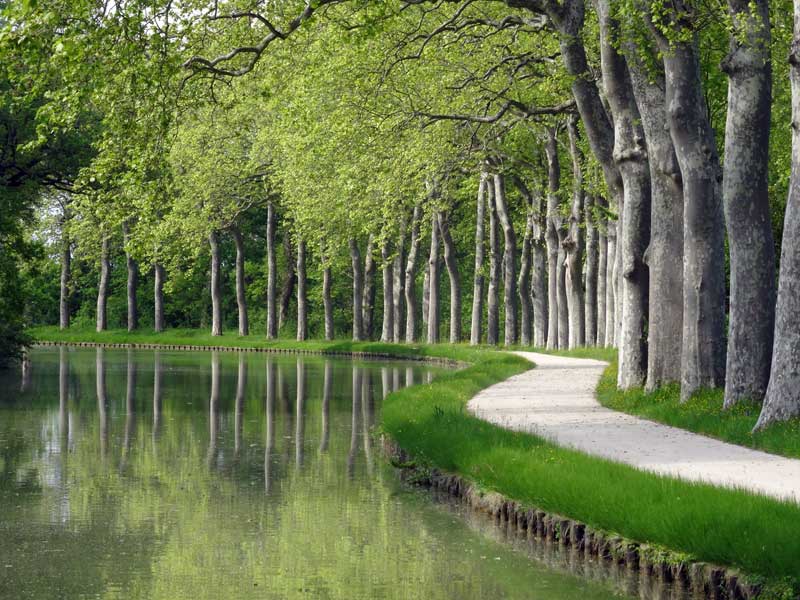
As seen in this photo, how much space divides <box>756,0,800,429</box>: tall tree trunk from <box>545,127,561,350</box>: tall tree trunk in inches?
1120

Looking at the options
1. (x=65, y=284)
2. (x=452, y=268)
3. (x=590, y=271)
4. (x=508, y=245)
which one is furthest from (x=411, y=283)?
(x=65, y=284)

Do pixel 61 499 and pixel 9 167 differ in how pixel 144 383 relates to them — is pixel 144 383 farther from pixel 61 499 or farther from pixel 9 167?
pixel 61 499

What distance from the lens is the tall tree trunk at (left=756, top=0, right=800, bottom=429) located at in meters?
17.4

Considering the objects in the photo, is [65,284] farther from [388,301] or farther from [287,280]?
[388,301]

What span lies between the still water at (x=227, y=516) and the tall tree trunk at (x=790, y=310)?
14.8 feet

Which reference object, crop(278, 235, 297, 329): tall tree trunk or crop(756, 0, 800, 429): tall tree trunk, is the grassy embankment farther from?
crop(278, 235, 297, 329): tall tree trunk

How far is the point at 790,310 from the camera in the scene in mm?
17484

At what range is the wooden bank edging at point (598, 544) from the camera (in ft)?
35.5

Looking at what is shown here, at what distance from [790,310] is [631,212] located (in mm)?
8808

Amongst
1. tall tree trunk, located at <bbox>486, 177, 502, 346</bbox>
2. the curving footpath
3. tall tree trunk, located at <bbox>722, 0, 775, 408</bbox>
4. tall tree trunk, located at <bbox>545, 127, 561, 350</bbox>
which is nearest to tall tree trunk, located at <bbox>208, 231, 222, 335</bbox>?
tall tree trunk, located at <bbox>486, 177, 502, 346</bbox>

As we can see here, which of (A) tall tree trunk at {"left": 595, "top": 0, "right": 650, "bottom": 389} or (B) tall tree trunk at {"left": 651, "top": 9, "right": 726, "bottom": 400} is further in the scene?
(A) tall tree trunk at {"left": 595, "top": 0, "right": 650, "bottom": 389}

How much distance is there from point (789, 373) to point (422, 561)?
265 inches

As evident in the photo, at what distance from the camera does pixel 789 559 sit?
1012 centimetres

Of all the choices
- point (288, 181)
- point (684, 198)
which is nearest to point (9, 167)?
point (288, 181)
